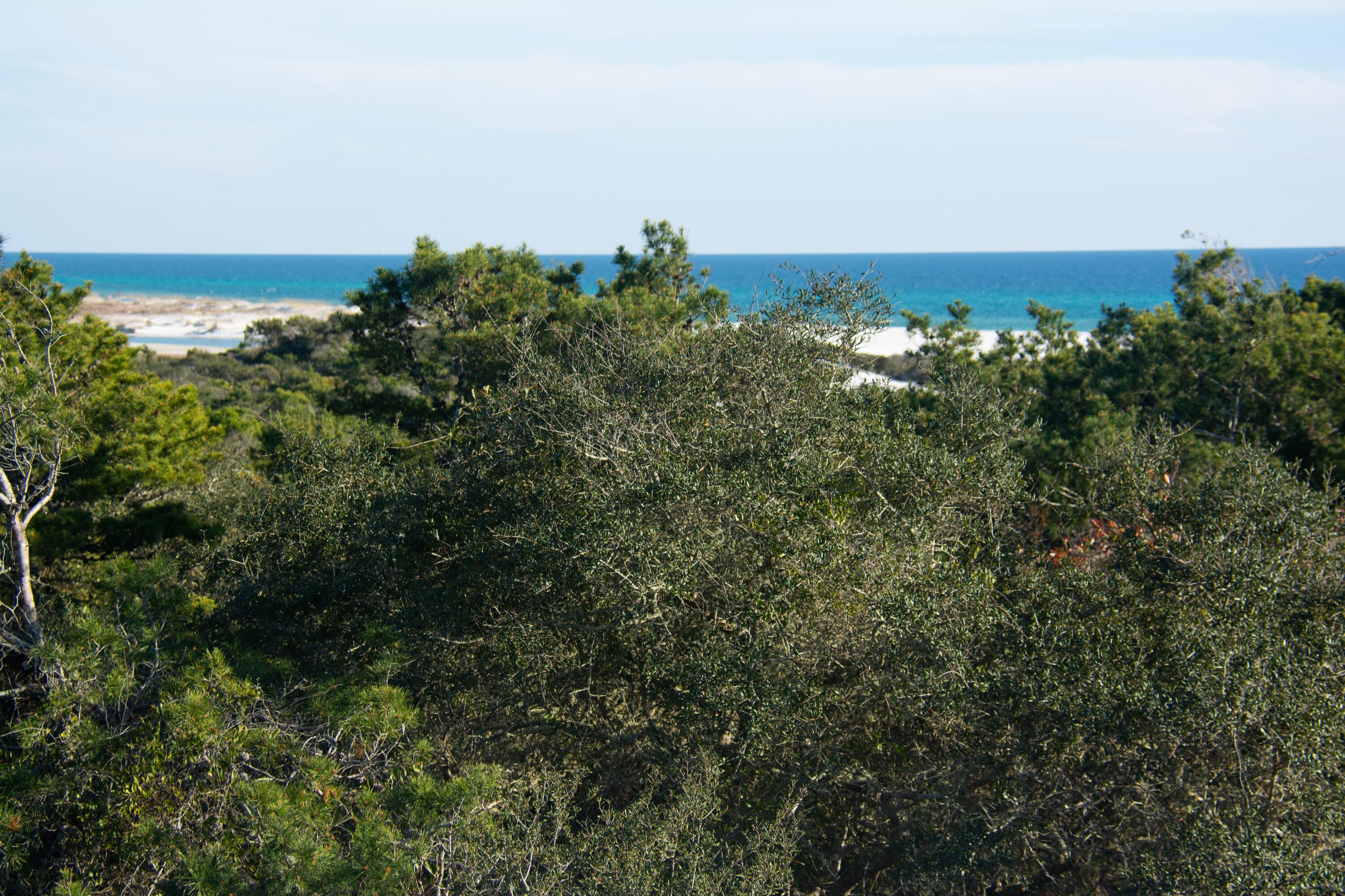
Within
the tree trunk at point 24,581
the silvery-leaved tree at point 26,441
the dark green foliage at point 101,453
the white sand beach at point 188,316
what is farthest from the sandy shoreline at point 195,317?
the tree trunk at point 24,581

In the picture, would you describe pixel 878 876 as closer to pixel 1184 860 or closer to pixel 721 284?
pixel 1184 860

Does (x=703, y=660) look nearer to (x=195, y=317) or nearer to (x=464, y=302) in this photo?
(x=464, y=302)

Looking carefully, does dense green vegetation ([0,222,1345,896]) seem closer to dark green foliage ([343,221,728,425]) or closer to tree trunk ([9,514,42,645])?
tree trunk ([9,514,42,645])

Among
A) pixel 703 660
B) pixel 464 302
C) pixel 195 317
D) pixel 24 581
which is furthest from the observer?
pixel 195 317

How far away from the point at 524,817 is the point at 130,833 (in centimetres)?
255

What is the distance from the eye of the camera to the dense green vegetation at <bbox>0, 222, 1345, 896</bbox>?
5.93 meters

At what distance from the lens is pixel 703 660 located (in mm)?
6613

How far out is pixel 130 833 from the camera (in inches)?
238

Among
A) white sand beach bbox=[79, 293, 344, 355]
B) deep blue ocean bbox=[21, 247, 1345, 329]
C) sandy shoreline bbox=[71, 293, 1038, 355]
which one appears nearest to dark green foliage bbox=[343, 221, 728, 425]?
sandy shoreline bbox=[71, 293, 1038, 355]

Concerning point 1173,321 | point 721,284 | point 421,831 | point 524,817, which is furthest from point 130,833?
point 721,284

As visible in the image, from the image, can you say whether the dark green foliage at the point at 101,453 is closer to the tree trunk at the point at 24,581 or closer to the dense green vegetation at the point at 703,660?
the dense green vegetation at the point at 703,660

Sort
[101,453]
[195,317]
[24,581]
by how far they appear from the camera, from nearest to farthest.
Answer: [24,581], [101,453], [195,317]

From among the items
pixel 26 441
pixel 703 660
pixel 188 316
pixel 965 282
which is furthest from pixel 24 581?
pixel 965 282

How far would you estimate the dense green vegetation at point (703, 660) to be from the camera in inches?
233
